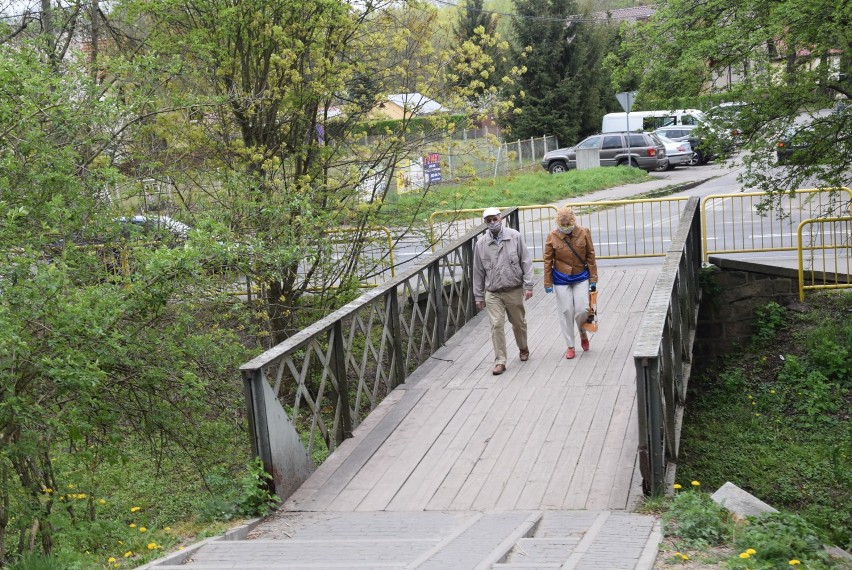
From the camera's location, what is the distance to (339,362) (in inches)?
317

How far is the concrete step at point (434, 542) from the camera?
16.6 ft

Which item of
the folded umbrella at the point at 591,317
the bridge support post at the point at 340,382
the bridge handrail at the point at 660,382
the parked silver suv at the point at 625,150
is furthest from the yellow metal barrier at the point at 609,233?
the parked silver suv at the point at 625,150

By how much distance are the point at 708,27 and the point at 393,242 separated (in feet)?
17.9

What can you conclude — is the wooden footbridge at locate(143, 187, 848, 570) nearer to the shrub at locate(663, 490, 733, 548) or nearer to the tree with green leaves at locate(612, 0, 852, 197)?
the shrub at locate(663, 490, 733, 548)

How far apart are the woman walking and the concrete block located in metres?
3.81

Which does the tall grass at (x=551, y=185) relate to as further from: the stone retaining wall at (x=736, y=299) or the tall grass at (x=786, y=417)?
the tall grass at (x=786, y=417)

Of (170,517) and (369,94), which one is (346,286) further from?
(170,517)

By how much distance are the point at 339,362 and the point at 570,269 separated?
116 inches

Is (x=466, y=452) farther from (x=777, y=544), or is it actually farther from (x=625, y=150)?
(x=625, y=150)

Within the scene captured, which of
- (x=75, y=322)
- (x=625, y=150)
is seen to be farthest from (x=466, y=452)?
(x=625, y=150)

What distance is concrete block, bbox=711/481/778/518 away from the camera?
607 centimetres

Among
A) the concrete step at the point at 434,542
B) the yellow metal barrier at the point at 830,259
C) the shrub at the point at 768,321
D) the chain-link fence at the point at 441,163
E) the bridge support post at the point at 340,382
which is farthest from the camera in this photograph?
the shrub at the point at 768,321

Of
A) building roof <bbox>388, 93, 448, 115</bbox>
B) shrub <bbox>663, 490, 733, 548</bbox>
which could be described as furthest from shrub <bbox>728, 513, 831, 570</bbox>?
building roof <bbox>388, 93, 448, 115</bbox>

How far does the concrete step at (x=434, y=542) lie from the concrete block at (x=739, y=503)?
1.68 feet
